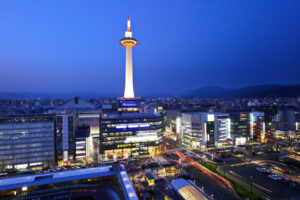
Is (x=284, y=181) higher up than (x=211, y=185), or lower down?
higher up

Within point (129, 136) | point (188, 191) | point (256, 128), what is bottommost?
point (188, 191)

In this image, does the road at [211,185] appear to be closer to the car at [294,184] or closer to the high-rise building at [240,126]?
the car at [294,184]

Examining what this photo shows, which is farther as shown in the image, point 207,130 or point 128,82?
point 128,82

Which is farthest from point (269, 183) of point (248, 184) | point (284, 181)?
point (248, 184)

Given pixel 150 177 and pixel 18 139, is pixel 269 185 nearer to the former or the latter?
pixel 150 177

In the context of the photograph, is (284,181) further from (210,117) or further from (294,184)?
(210,117)

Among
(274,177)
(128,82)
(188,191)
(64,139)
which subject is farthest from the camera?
(128,82)

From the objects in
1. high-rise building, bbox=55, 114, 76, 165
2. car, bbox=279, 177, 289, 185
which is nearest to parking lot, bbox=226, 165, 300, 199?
car, bbox=279, 177, 289, 185

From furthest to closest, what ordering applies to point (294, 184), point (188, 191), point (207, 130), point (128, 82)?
1. point (128, 82)
2. point (207, 130)
3. point (294, 184)
4. point (188, 191)

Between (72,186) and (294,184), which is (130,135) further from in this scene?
(294,184)

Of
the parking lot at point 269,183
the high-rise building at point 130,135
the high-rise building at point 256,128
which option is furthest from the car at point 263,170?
the high-rise building at point 256,128
